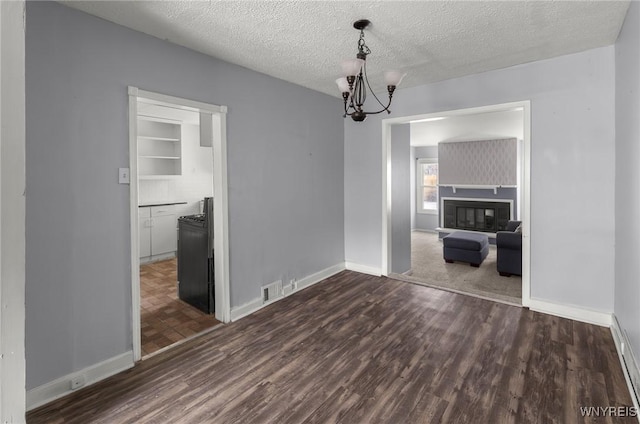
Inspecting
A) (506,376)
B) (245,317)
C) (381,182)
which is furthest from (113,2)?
(506,376)

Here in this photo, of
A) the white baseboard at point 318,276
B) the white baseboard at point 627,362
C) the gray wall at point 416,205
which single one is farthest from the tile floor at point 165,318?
the gray wall at point 416,205

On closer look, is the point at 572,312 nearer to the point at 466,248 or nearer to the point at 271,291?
the point at 466,248

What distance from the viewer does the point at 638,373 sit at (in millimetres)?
1925

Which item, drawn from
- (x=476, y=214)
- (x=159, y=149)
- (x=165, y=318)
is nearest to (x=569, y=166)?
(x=165, y=318)

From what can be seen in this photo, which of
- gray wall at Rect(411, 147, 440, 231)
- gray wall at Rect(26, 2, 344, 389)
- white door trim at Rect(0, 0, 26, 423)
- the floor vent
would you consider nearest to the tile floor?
gray wall at Rect(26, 2, 344, 389)

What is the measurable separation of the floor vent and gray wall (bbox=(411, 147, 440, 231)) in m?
6.58

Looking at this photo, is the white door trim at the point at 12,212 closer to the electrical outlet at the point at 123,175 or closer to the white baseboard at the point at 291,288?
the electrical outlet at the point at 123,175

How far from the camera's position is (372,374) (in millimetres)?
2248

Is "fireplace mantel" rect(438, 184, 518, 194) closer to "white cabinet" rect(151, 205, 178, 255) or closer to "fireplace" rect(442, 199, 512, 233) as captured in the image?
"fireplace" rect(442, 199, 512, 233)

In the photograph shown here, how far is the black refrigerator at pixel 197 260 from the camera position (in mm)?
3293

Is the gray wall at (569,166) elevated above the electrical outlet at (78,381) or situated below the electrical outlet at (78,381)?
above

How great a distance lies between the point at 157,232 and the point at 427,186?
23.4 ft

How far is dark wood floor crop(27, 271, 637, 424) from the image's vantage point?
1886mm

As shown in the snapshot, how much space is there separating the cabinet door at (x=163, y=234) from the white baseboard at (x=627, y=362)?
561 centimetres
